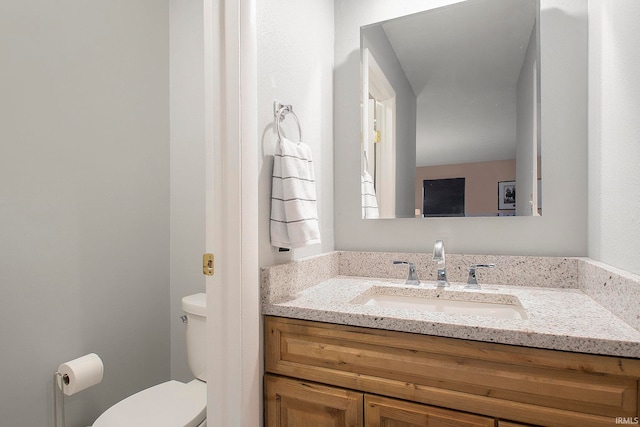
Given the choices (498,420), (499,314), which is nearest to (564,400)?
(498,420)

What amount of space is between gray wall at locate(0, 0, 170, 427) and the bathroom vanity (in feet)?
3.57

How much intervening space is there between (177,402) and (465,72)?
1.88 m

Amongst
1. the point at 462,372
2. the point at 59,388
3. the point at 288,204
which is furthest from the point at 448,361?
the point at 59,388

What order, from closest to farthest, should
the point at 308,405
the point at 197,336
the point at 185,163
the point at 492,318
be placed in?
the point at 492,318 < the point at 308,405 < the point at 197,336 < the point at 185,163

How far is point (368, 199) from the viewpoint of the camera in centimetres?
165

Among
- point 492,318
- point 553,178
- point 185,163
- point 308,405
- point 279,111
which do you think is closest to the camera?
point 492,318

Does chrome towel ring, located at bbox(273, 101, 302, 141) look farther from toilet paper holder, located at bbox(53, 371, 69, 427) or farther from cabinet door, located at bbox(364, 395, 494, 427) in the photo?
toilet paper holder, located at bbox(53, 371, 69, 427)

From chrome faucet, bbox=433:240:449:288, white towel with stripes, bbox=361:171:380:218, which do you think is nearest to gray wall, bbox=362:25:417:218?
white towel with stripes, bbox=361:171:380:218

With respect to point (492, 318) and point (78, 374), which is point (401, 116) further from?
point (78, 374)

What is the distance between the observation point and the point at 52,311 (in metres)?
Answer: 1.53

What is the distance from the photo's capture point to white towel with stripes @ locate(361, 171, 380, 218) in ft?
5.38

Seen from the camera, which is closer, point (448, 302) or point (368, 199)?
point (448, 302)

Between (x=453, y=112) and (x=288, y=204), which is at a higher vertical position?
(x=453, y=112)

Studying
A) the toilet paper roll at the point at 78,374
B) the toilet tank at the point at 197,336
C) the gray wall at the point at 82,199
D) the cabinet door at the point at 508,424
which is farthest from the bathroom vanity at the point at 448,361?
the gray wall at the point at 82,199
